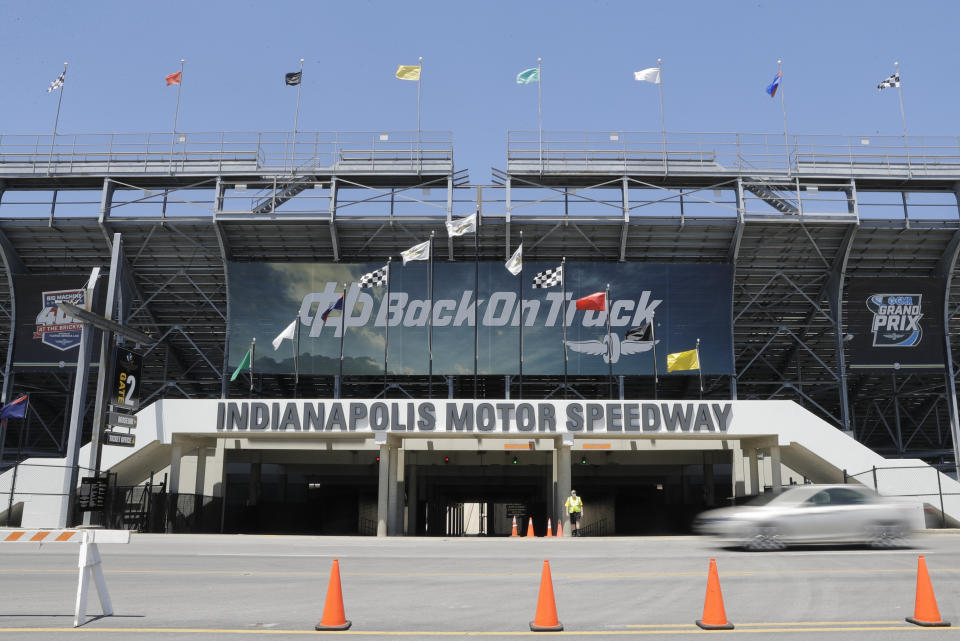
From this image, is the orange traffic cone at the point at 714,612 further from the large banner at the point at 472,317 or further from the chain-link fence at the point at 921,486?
the large banner at the point at 472,317

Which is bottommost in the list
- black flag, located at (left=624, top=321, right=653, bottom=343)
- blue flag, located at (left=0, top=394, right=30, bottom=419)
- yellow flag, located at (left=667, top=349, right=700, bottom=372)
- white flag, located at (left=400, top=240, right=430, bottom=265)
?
blue flag, located at (left=0, top=394, right=30, bottom=419)

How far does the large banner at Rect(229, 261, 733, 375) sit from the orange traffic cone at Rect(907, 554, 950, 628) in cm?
3018

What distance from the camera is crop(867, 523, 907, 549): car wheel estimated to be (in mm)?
17516

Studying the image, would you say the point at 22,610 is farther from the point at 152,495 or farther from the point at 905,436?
the point at 905,436

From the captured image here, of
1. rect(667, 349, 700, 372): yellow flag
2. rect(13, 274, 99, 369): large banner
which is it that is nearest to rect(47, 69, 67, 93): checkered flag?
rect(13, 274, 99, 369): large banner

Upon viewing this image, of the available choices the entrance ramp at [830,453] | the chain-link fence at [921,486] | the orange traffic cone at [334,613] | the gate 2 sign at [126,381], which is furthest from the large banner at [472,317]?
the orange traffic cone at [334,613]

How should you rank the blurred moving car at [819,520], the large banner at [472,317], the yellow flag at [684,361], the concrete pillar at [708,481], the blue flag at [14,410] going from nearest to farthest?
the blurred moving car at [819,520] → the blue flag at [14,410] → the yellow flag at [684,361] → the concrete pillar at [708,481] → the large banner at [472,317]

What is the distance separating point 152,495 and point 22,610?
19.6 metres

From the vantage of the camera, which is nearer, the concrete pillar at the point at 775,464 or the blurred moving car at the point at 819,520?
the blurred moving car at the point at 819,520

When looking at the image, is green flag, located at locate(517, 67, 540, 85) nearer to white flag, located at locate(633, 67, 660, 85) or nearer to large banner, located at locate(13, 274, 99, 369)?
white flag, located at locate(633, 67, 660, 85)

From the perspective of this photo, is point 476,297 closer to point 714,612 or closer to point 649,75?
point 649,75

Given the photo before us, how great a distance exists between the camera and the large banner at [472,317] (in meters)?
39.1

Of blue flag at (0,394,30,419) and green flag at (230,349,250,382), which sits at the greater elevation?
green flag at (230,349,250,382)

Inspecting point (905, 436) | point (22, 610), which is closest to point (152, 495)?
point (22, 610)
